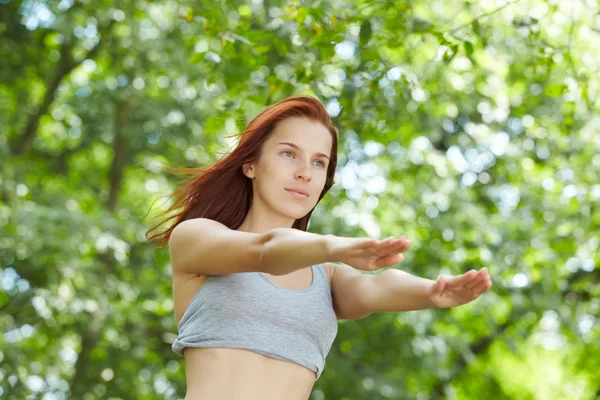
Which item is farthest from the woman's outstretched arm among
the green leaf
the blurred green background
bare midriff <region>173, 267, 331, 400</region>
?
the blurred green background

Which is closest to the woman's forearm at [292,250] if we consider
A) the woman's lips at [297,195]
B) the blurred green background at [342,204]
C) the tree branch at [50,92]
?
the woman's lips at [297,195]

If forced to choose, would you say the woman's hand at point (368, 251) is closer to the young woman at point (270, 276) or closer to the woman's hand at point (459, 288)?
the young woman at point (270, 276)

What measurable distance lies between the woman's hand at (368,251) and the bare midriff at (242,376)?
1.92ft

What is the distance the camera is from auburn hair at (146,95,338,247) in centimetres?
288

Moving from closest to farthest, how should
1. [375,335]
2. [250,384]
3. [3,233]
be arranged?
[250,384], [3,233], [375,335]

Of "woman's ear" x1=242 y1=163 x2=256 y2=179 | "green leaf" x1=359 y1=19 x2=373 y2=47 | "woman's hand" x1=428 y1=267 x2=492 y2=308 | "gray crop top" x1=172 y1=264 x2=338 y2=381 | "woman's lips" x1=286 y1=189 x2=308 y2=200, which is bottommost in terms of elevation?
"green leaf" x1=359 y1=19 x2=373 y2=47

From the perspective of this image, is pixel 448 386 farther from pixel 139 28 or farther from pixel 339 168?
pixel 139 28

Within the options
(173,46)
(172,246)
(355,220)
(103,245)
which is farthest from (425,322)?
(172,246)

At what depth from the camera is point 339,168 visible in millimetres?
9398

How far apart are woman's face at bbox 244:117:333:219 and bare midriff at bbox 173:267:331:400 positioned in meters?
0.50

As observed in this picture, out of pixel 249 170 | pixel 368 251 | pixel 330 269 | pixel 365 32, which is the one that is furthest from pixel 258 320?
pixel 365 32

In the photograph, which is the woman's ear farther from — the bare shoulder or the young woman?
the bare shoulder

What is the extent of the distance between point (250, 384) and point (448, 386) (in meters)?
10.6

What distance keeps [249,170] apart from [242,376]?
71 centimetres
